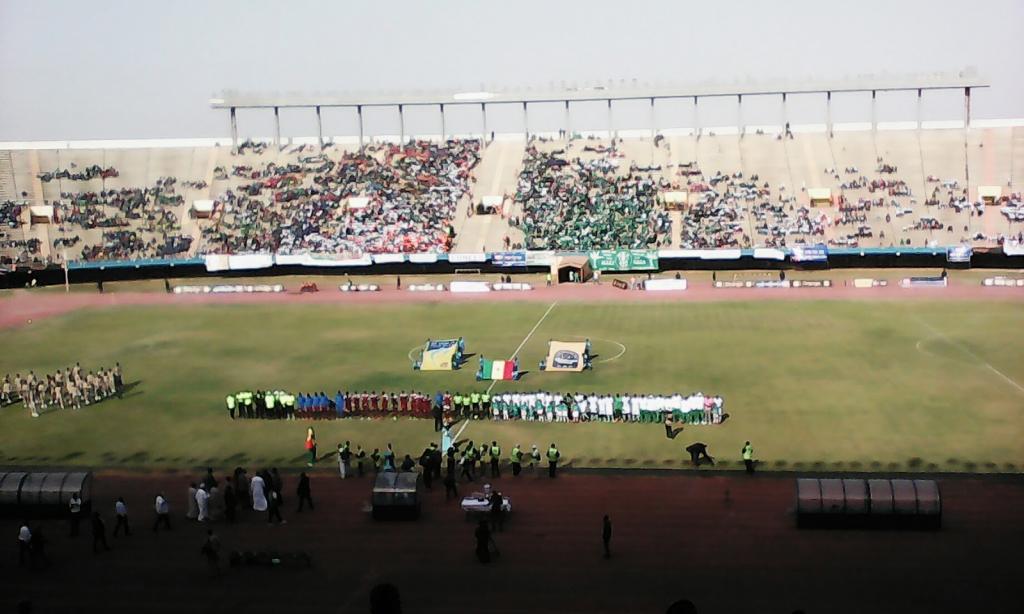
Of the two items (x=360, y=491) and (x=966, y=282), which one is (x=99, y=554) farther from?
(x=966, y=282)

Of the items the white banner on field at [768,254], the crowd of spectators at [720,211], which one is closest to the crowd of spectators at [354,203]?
the crowd of spectators at [720,211]

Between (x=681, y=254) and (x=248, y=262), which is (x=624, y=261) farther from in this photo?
(x=248, y=262)

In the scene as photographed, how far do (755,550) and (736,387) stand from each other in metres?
15.9

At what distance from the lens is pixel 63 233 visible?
8025 cm

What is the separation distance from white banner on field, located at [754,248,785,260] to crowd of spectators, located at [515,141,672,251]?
710cm

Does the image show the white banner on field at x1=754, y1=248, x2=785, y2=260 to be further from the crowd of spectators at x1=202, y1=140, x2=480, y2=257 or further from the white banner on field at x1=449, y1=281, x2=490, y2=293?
the crowd of spectators at x1=202, y1=140, x2=480, y2=257

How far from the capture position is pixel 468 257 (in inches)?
2889

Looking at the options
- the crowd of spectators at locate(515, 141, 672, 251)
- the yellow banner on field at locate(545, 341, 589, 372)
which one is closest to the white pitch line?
the yellow banner on field at locate(545, 341, 589, 372)

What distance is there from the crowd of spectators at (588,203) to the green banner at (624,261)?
11.3 ft

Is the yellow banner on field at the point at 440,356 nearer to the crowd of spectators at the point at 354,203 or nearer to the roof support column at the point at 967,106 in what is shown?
the crowd of spectators at the point at 354,203

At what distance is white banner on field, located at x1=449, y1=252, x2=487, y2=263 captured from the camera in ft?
240

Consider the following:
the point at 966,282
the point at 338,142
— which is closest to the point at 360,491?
the point at 966,282

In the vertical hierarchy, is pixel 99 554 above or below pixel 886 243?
below

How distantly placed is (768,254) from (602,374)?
3564cm
